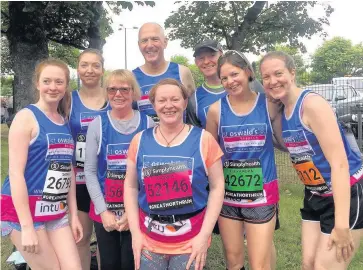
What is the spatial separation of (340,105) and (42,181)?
907 centimetres

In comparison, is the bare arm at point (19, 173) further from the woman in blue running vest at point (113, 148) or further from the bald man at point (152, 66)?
the bald man at point (152, 66)

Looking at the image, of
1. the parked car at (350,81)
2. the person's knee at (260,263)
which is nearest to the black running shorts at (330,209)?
the person's knee at (260,263)

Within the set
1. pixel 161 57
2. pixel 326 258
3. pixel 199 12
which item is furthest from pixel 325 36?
pixel 326 258

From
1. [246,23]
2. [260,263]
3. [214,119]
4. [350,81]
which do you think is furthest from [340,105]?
[260,263]

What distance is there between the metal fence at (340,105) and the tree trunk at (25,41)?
4341 mm

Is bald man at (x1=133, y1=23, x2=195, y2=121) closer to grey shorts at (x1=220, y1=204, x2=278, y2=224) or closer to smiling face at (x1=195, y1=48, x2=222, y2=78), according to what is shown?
smiling face at (x1=195, y1=48, x2=222, y2=78)

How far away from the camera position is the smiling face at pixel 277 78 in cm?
265

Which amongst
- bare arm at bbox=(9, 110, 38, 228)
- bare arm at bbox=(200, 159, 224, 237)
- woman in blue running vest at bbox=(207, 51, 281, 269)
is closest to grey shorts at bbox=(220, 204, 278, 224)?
woman in blue running vest at bbox=(207, 51, 281, 269)

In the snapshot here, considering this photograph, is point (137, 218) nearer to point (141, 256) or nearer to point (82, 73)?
point (141, 256)

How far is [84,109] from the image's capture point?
3.22 meters

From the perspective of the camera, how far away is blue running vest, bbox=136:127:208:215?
2.48 metres

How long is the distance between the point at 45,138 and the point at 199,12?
10943 millimetres

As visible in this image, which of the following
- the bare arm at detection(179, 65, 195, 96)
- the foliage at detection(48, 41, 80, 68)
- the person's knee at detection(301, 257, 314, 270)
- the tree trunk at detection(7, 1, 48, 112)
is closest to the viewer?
the person's knee at detection(301, 257, 314, 270)

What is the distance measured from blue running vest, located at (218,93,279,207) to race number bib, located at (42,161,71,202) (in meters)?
1.19
